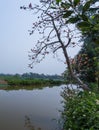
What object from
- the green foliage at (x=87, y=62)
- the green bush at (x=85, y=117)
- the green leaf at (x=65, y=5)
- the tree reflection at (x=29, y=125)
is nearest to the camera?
the green leaf at (x=65, y=5)

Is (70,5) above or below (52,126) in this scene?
below

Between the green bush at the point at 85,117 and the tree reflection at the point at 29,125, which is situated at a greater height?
the tree reflection at the point at 29,125

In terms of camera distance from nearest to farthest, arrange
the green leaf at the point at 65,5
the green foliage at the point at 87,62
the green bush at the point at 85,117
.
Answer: the green leaf at the point at 65,5 < the green foliage at the point at 87,62 < the green bush at the point at 85,117

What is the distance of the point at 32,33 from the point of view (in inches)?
152

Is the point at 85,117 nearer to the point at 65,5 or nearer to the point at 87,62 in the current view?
the point at 65,5

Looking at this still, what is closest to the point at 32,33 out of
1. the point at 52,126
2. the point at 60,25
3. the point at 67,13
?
the point at 60,25

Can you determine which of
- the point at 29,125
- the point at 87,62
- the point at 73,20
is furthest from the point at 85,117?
the point at 87,62

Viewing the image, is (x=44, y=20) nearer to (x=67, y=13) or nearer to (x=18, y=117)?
(x=67, y=13)

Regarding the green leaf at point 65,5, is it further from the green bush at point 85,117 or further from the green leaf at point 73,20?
the green bush at point 85,117

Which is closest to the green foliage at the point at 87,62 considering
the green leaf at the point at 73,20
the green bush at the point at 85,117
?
the green leaf at the point at 73,20

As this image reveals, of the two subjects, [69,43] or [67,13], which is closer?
[67,13]

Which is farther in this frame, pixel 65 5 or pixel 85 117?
pixel 85 117

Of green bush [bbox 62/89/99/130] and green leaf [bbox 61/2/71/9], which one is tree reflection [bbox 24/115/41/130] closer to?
green bush [bbox 62/89/99/130]

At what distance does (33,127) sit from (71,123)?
4.82 meters
